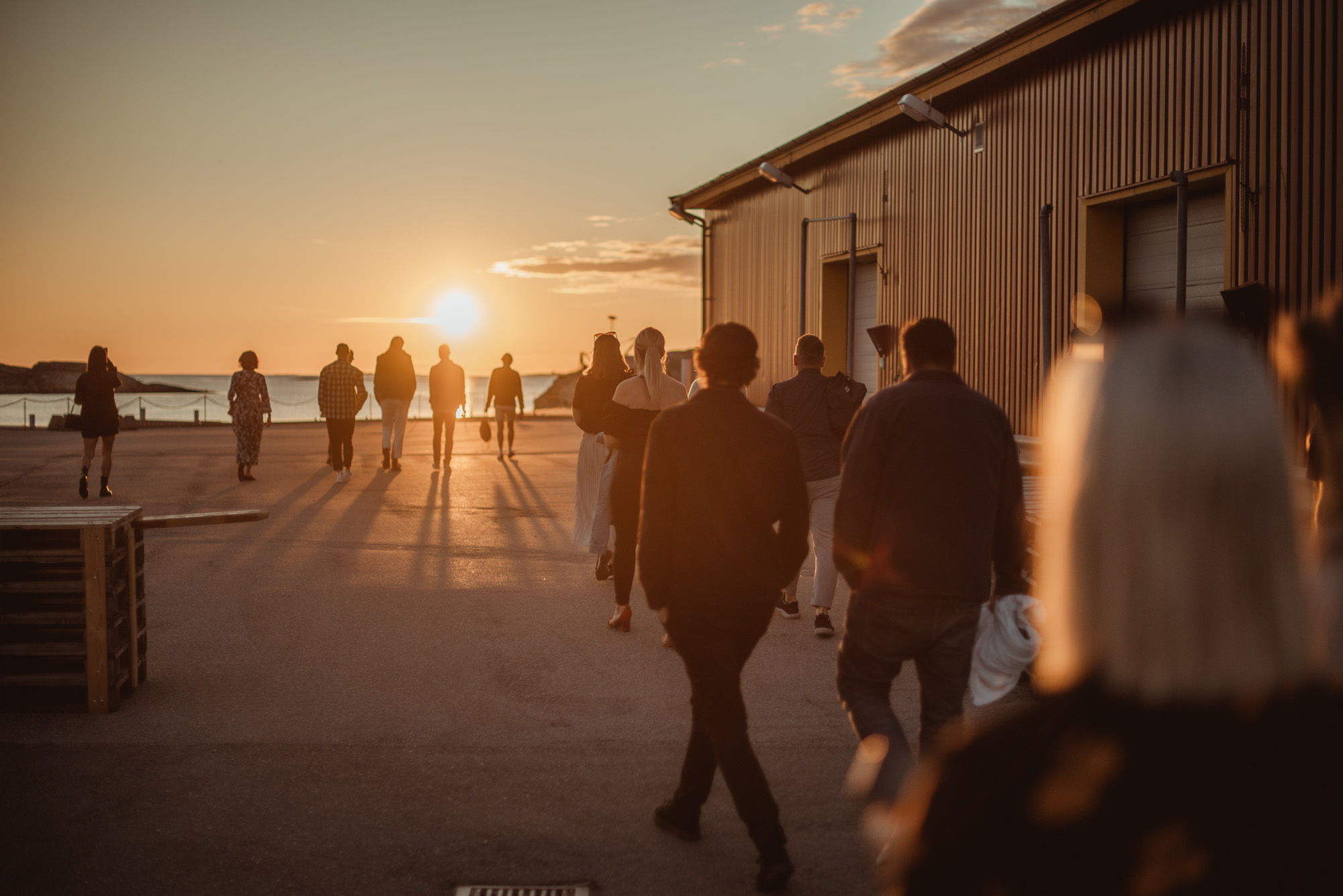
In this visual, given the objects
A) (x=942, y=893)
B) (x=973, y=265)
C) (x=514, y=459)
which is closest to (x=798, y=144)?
(x=973, y=265)

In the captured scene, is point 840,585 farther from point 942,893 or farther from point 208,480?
point 208,480

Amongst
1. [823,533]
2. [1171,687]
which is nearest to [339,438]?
[823,533]

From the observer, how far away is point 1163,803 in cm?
110

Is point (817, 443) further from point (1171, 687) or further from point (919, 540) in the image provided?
point (1171, 687)

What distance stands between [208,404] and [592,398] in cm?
4288

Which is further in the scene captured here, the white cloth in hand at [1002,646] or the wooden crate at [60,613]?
the wooden crate at [60,613]

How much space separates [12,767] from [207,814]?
1135mm

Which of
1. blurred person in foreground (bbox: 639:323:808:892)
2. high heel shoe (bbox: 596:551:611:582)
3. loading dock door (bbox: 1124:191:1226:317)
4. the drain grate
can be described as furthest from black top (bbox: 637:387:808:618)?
loading dock door (bbox: 1124:191:1226:317)

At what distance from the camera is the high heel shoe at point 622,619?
706 cm

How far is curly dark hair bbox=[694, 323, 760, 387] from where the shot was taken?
3857 mm

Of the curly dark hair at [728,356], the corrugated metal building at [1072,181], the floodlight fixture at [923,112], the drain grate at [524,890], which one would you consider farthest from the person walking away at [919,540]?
the floodlight fixture at [923,112]

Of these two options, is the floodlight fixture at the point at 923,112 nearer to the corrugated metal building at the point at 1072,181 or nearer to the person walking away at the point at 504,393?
the corrugated metal building at the point at 1072,181

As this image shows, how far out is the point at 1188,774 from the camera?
3.60 feet

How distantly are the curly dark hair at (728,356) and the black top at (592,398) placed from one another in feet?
12.5
